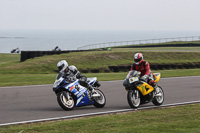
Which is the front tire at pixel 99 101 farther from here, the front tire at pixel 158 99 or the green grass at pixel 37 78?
the green grass at pixel 37 78

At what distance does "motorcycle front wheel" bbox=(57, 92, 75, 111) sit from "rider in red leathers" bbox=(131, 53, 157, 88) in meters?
2.10

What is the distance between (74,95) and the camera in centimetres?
1074

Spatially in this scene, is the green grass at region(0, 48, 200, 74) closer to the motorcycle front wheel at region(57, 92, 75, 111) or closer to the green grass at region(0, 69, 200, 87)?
the green grass at region(0, 69, 200, 87)

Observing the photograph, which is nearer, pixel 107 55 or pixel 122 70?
pixel 122 70

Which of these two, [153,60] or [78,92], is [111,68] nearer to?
[153,60]

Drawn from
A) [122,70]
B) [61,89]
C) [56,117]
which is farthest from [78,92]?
[122,70]

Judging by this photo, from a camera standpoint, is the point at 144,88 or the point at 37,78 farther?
the point at 37,78

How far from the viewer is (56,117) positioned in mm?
9641

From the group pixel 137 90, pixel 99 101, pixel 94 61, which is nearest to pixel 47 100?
pixel 99 101

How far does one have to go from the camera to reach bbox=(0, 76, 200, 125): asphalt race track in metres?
10.2

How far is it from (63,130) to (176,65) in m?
26.7

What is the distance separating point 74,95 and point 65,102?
0.34 meters

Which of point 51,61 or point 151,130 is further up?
point 51,61

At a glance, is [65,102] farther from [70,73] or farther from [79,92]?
[70,73]
